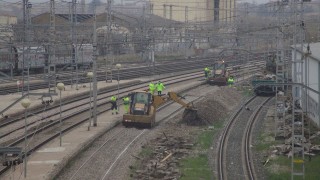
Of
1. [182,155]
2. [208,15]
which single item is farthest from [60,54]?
[208,15]

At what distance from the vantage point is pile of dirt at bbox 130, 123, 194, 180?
1366 cm

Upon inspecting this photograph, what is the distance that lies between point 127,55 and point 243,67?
56.3ft


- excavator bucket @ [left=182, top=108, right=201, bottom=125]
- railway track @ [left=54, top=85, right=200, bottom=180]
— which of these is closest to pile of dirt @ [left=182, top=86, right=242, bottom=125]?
excavator bucket @ [left=182, top=108, right=201, bottom=125]

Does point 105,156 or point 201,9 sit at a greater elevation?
point 201,9

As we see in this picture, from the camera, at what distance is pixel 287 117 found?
21.3m

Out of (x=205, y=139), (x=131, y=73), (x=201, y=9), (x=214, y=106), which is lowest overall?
(x=205, y=139)

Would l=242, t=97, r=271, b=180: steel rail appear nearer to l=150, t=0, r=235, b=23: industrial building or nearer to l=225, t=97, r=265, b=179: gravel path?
l=225, t=97, r=265, b=179: gravel path

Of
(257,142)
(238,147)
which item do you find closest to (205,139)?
(238,147)

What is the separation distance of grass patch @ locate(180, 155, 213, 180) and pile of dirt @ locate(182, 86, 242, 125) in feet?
17.8

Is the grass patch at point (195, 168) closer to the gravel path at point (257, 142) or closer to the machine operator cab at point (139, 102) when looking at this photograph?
the gravel path at point (257, 142)

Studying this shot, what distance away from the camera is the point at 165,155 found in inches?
623

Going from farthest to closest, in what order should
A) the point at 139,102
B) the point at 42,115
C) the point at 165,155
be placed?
the point at 42,115 → the point at 139,102 → the point at 165,155

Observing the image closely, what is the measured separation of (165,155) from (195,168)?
1623 millimetres

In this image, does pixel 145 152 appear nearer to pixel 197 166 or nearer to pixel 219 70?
pixel 197 166
